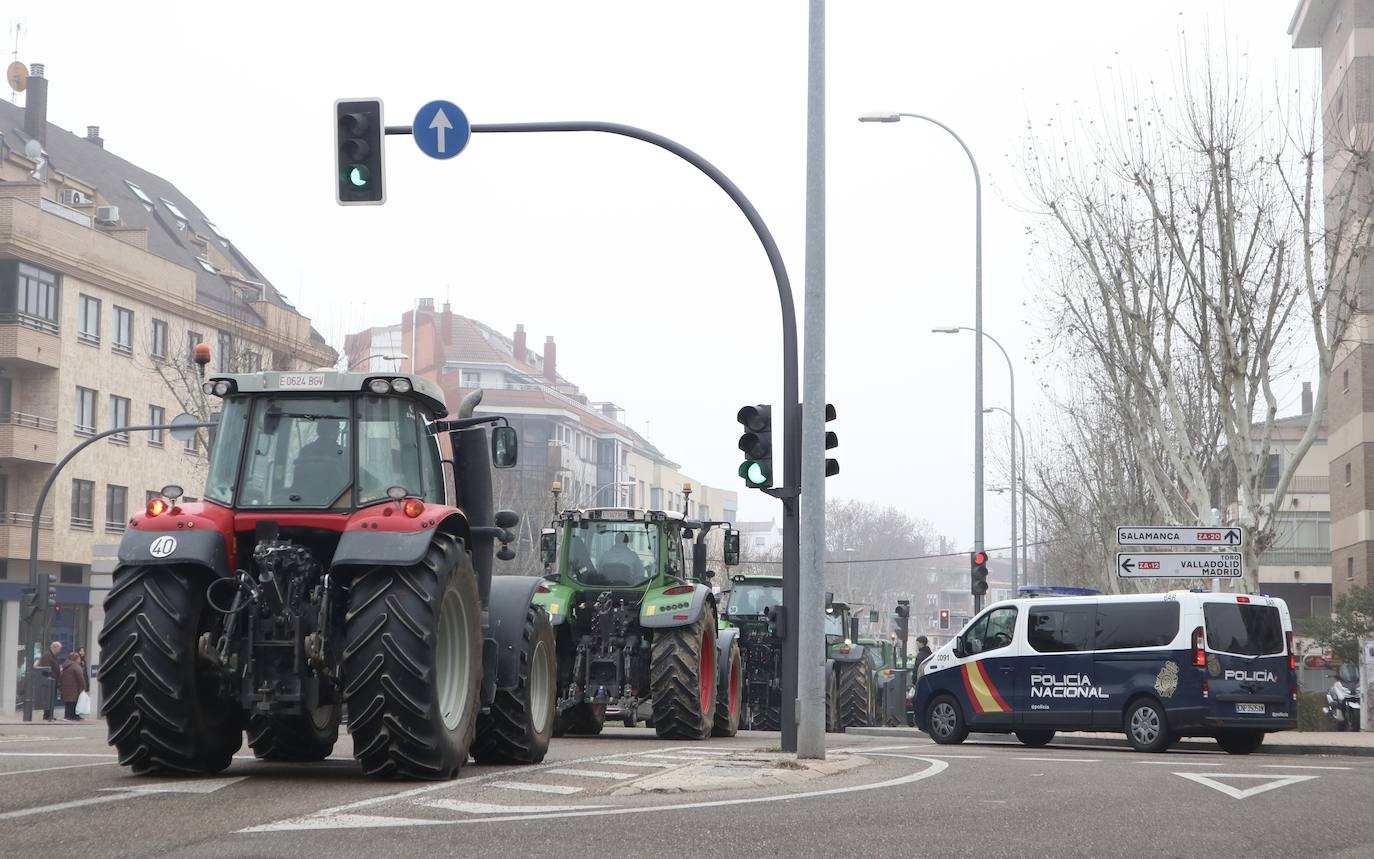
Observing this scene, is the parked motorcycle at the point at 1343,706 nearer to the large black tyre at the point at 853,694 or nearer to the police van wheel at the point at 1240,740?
the large black tyre at the point at 853,694

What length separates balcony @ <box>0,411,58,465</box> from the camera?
4781 centimetres

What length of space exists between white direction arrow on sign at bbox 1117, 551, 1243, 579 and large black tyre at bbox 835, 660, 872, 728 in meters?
5.77

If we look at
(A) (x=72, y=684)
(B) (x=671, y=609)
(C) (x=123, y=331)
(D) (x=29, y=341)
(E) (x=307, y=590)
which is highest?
(C) (x=123, y=331)

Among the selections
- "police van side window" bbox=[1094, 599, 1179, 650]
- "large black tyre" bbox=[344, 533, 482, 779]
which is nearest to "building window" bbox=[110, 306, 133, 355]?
"police van side window" bbox=[1094, 599, 1179, 650]

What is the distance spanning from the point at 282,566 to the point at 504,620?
2.54 metres

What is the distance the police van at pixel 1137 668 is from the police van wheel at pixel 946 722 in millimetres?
127

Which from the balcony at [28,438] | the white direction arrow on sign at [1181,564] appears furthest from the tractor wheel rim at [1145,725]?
the balcony at [28,438]

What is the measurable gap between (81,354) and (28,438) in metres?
3.94

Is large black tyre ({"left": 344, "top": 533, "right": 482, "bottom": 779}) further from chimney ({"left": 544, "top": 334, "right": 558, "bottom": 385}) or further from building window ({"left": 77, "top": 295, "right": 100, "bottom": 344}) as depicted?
chimney ({"left": 544, "top": 334, "right": 558, "bottom": 385})

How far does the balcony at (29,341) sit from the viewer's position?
158 ft

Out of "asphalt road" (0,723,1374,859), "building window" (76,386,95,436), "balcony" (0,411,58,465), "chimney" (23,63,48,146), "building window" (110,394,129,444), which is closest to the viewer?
"asphalt road" (0,723,1374,859)

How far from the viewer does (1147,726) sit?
20.5 metres

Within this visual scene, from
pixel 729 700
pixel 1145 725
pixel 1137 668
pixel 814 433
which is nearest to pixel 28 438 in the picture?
pixel 729 700

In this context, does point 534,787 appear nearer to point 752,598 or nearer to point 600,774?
point 600,774
